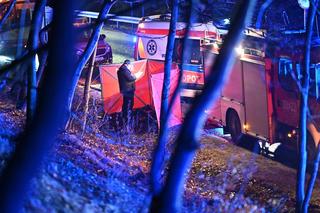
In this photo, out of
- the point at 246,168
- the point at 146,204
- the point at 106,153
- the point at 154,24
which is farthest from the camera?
the point at 154,24

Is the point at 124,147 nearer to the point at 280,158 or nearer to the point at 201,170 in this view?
the point at 201,170

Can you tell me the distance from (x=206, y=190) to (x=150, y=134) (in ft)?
10.4

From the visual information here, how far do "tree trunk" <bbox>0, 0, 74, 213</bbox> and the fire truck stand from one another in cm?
707

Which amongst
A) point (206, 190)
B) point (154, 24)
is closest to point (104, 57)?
point (154, 24)

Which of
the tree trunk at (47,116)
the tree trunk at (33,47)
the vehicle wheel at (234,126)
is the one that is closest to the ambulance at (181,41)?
the vehicle wheel at (234,126)

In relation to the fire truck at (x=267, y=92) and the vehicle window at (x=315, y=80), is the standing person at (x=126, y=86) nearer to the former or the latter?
the fire truck at (x=267, y=92)

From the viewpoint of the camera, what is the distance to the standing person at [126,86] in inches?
497

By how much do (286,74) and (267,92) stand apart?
66cm

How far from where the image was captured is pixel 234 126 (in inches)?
491

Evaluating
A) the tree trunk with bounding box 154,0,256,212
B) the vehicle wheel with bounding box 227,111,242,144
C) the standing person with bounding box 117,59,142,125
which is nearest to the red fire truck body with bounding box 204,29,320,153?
the vehicle wheel with bounding box 227,111,242,144

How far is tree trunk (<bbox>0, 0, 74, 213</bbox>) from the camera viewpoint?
A: 2.79 m

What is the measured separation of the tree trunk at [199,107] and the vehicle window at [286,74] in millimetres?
7542

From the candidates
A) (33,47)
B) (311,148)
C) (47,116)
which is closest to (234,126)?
(311,148)

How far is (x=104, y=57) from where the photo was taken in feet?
63.3
